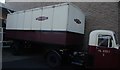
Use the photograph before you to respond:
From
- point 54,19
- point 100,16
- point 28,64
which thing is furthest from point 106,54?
point 100,16

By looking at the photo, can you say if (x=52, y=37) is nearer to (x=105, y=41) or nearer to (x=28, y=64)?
(x=28, y=64)

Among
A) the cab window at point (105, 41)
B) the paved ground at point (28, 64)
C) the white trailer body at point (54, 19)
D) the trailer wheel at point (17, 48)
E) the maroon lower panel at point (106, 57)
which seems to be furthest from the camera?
the trailer wheel at point (17, 48)

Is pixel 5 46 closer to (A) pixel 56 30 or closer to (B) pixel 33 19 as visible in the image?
(B) pixel 33 19

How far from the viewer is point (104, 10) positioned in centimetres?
1383

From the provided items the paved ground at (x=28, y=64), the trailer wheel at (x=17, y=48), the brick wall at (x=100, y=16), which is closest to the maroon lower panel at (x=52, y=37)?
the trailer wheel at (x=17, y=48)

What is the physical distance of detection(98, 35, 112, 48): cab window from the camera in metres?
9.26

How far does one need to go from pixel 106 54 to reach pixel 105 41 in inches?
24.4

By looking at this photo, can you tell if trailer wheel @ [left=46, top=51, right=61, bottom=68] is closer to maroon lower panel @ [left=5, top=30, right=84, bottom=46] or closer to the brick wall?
maroon lower panel @ [left=5, top=30, right=84, bottom=46]

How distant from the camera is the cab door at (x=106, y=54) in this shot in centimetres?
905

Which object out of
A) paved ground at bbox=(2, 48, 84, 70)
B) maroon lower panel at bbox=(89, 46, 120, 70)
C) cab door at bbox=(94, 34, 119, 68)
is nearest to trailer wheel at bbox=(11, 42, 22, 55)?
paved ground at bbox=(2, 48, 84, 70)

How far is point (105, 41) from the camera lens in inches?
370

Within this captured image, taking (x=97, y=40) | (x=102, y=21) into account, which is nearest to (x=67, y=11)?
A: (x=97, y=40)

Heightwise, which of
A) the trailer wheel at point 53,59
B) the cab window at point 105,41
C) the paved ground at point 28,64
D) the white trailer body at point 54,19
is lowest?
the paved ground at point 28,64

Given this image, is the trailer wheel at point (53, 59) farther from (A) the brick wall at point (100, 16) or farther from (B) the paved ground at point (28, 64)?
(A) the brick wall at point (100, 16)
